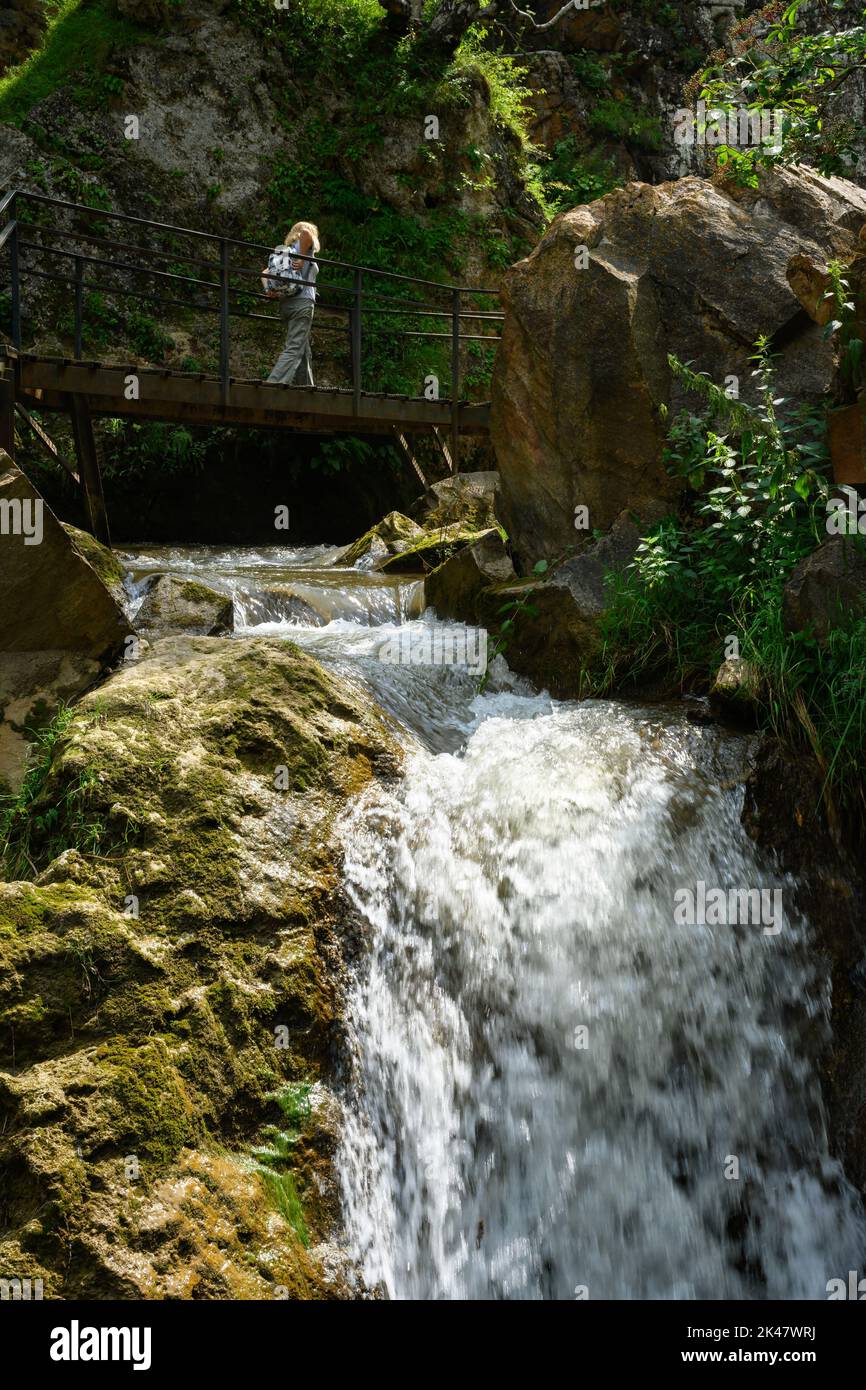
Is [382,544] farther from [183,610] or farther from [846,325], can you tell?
[846,325]

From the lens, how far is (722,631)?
5.50 m

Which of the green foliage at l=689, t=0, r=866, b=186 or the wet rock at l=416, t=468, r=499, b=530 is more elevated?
the green foliage at l=689, t=0, r=866, b=186

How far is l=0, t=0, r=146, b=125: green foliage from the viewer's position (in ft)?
46.6

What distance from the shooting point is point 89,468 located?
10.6 m

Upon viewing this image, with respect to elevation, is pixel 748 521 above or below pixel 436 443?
below

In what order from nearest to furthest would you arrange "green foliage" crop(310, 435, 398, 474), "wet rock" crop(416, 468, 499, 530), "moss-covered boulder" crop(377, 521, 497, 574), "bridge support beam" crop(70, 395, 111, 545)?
"moss-covered boulder" crop(377, 521, 497, 574)
"bridge support beam" crop(70, 395, 111, 545)
"wet rock" crop(416, 468, 499, 530)
"green foliage" crop(310, 435, 398, 474)

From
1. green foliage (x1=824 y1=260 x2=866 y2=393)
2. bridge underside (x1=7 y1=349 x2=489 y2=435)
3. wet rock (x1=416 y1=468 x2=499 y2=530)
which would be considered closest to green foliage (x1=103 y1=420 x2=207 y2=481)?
bridge underside (x1=7 y1=349 x2=489 y2=435)

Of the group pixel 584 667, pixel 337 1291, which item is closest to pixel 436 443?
pixel 584 667

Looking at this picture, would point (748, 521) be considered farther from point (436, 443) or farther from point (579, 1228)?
point (436, 443)

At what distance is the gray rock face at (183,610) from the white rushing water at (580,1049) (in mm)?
2113

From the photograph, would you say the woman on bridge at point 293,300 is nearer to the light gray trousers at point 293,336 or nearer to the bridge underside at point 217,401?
the light gray trousers at point 293,336

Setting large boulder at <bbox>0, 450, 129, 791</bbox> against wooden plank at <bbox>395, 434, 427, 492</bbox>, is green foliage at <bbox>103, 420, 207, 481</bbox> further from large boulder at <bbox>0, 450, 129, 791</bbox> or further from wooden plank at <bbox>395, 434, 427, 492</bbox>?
large boulder at <bbox>0, 450, 129, 791</bbox>

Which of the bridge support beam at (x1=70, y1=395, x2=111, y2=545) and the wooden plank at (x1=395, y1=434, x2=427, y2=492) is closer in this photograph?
the bridge support beam at (x1=70, y1=395, x2=111, y2=545)
